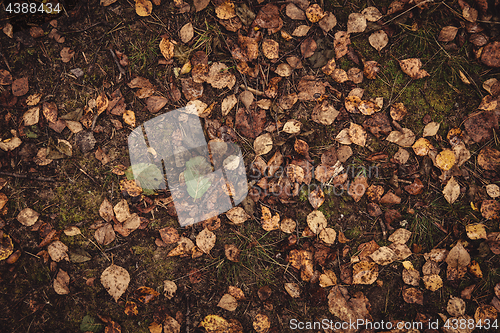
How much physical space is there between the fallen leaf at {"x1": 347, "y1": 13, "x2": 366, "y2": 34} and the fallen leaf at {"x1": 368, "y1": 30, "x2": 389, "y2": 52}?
10cm

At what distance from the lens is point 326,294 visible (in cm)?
204

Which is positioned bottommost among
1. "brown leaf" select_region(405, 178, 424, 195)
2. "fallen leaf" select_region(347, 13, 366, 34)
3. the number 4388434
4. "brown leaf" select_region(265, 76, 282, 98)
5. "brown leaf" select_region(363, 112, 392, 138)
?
"brown leaf" select_region(405, 178, 424, 195)

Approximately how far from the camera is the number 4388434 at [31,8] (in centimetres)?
202

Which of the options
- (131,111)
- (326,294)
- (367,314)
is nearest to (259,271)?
(326,294)

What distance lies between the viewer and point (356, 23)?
207 cm

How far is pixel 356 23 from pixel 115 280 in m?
2.78

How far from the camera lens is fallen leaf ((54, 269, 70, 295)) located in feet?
6.64

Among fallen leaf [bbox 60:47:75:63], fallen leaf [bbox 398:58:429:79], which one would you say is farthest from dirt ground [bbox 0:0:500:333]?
fallen leaf [bbox 398:58:429:79]

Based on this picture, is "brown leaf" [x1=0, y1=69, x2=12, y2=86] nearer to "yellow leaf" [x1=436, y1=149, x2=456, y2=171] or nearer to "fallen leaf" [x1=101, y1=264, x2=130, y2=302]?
"fallen leaf" [x1=101, y1=264, x2=130, y2=302]

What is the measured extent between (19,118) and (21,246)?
1.01 m

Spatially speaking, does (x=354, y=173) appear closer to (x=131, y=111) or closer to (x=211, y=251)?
(x=211, y=251)

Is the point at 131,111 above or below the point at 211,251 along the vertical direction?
above

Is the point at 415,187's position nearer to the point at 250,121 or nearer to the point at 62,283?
the point at 250,121

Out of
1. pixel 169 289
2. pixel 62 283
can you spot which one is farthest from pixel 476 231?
pixel 62 283
